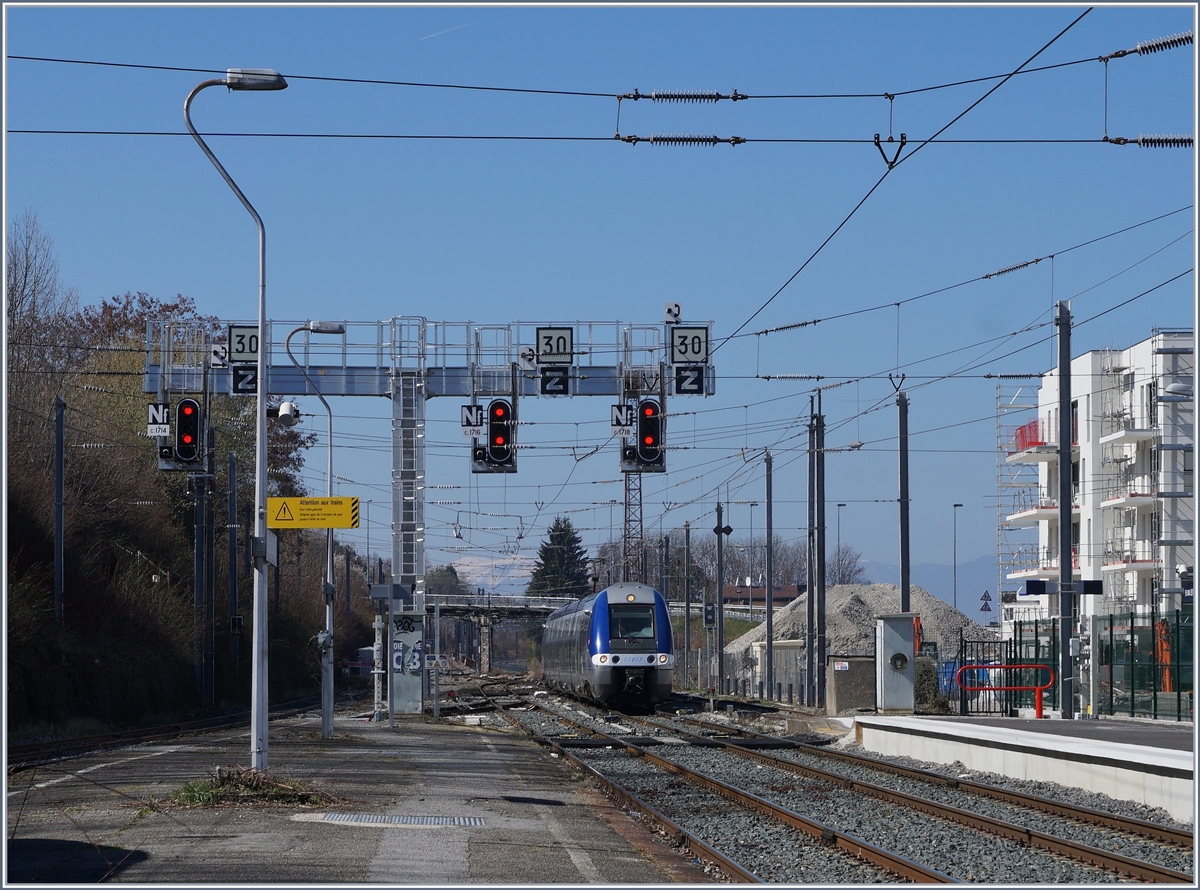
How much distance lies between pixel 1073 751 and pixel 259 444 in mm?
10826

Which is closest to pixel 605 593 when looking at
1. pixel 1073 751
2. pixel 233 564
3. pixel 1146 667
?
pixel 1146 667

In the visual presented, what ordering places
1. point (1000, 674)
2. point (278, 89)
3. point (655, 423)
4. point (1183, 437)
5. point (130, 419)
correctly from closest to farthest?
point (278, 89), point (655, 423), point (1000, 674), point (130, 419), point (1183, 437)

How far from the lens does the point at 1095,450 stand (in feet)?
212

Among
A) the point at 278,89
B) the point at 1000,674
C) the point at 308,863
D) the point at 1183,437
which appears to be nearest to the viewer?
the point at 308,863

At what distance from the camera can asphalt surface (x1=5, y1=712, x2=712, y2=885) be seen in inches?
420

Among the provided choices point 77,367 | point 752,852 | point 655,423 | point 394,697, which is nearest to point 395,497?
point 394,697

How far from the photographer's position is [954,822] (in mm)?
14438

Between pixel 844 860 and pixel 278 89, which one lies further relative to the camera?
pixel 278 89

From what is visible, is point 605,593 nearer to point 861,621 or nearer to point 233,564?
point 233,564

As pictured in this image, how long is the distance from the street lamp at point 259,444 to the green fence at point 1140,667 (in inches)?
782

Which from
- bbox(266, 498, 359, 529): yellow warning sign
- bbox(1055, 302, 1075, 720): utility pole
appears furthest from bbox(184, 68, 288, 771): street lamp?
bbox(1055, 302, 1075, 720): utility pole

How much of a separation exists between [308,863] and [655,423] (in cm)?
1721

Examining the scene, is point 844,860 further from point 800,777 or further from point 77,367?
point 77,367

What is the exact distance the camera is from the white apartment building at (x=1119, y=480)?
192ft
